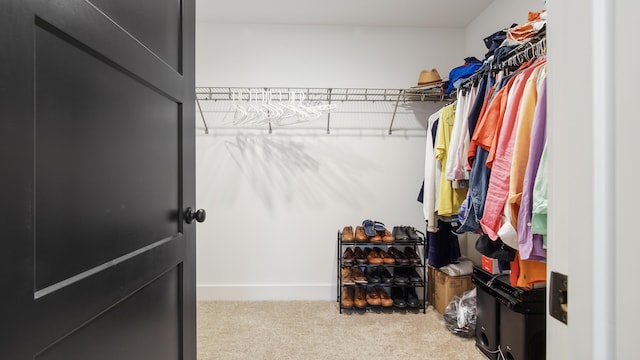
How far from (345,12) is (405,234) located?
196 centimetres

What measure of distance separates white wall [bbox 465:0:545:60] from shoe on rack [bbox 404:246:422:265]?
70.1 inches

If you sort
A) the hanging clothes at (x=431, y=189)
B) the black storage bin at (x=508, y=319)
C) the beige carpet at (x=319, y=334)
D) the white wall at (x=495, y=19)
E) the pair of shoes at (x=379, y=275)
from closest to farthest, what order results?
1. the black storage bin at (x=508, y=319)
2. the beige carpet at (x=319, y=334)
3. the white wall at (x=495, y=19)
4. the hanging clothes at (x=431, y=189)
5. the pair of shoes at (x=379, y=275)

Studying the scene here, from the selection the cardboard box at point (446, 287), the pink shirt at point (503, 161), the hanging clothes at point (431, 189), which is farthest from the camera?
the cardboard box at point (446, 287)

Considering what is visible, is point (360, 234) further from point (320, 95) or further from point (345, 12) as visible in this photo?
point (345, 12)

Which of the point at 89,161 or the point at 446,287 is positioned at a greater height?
the point at 89,161

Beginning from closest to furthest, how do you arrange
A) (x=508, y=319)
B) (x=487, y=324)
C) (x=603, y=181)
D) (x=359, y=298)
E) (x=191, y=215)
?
(x=603, y=181) < (x=191, y=215) < (x=508, y=319) < (x=487, y=324) < (x=359, y=298)

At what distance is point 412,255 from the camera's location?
8.14 feet

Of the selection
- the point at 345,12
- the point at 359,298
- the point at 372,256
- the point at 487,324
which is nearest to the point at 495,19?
the point at 345,12

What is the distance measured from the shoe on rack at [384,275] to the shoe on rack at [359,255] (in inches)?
8.1

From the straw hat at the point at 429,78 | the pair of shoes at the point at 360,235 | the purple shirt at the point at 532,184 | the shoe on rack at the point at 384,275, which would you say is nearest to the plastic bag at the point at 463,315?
the shoe on rack at the point at 384,275

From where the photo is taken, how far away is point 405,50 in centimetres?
268

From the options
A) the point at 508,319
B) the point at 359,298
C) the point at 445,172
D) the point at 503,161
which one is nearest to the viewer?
Result: the point at 503,161

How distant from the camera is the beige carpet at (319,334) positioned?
5.99ft

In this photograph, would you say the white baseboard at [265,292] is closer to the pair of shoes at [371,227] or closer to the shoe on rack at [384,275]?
the shoe on rack at [384,275]
